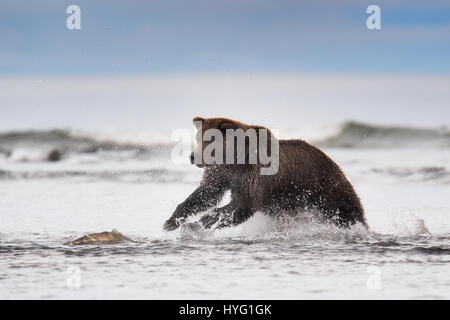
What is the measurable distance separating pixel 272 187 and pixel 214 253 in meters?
1.50

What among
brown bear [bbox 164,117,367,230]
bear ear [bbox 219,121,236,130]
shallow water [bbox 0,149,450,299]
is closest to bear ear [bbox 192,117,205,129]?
brown bear [bbox 164,117,367,230]

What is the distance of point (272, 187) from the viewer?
9.18m

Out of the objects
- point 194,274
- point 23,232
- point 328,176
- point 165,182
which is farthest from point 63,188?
point 194,274

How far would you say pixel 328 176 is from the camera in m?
9.35

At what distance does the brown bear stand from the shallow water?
0.20 meters

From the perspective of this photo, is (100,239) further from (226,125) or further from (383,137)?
(383,137)

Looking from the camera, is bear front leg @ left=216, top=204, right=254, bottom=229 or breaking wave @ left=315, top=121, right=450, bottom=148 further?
breaking wave @ left=315, top=121, right=450, bottom=148

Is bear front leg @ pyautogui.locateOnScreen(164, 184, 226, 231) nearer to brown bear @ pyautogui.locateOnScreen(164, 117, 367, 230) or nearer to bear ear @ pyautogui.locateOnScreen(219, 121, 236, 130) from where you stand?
brown bear @ pyautogui.locateOnScreen(164, 117, 367, 230)

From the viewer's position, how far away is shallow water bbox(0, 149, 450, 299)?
6.61m

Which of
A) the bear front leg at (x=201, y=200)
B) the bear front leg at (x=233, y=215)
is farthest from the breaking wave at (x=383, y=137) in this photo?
the bear front leg at (x=233, y=215)

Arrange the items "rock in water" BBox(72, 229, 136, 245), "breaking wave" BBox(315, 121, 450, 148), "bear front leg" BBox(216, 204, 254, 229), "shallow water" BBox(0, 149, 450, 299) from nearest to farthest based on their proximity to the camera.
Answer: "shallow water" BBox(0, 149, 450, 299) → "rock in water" BBox(72, 229, 136, 245) → "bear front leg" BBox(216, 204, 254, 229) → "breaking wave" BBox(315, 121, 450, 148)

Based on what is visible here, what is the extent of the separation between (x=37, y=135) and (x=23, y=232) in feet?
42.7

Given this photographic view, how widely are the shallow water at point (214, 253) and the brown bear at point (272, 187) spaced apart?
201 mm
